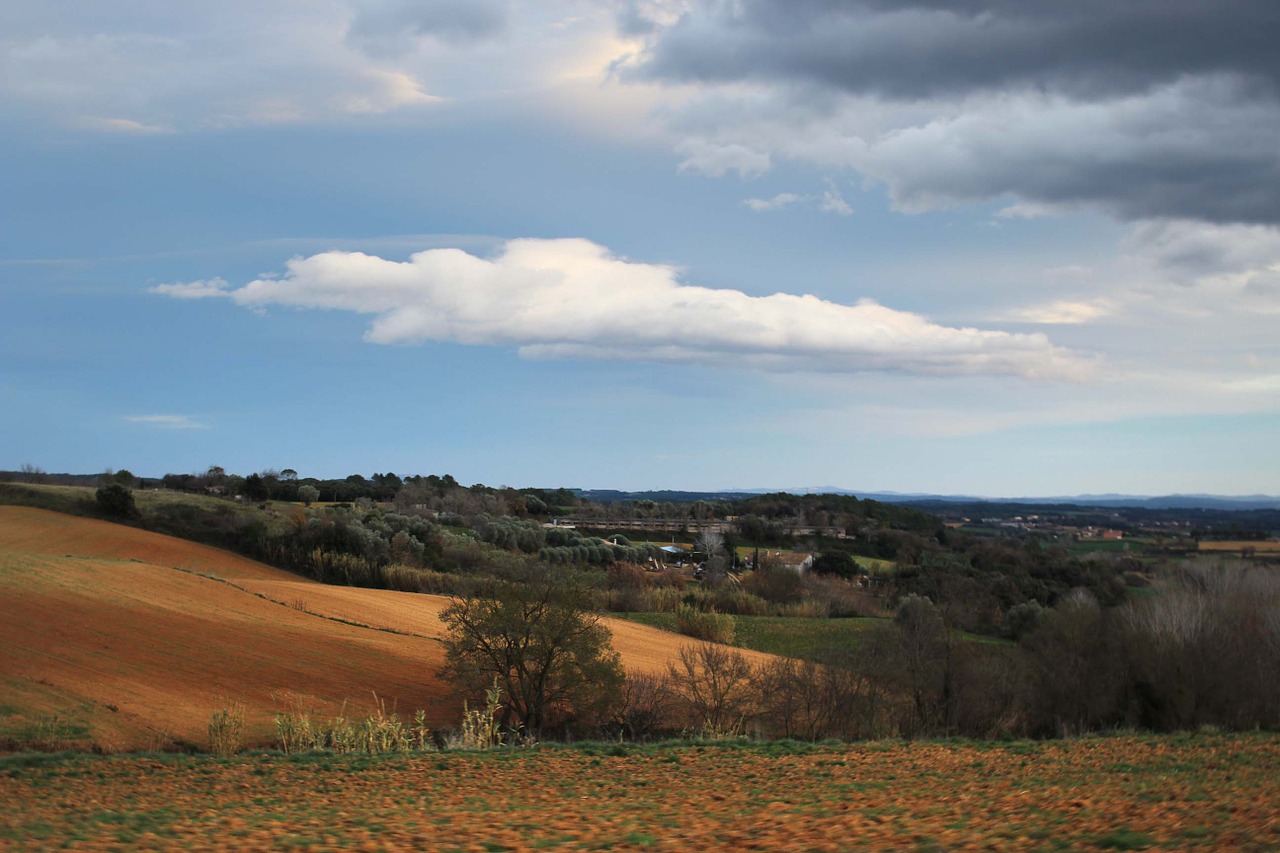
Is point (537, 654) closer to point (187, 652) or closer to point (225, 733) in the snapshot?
point (225, 733)

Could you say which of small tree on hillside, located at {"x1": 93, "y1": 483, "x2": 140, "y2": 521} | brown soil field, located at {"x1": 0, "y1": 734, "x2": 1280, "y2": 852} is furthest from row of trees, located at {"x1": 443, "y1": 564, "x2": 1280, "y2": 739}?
small tree on hillside, located at {"x1": 93, "y1": 483, "x2": 140, "y2": 521}

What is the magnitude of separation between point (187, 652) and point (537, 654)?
11.5m

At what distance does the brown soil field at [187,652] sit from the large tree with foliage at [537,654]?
6.65 ft

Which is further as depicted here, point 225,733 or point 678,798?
point 225,733

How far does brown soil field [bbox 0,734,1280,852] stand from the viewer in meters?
9.57

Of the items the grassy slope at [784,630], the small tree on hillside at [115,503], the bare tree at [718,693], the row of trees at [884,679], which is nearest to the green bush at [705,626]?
the grassy slope at [784,630]

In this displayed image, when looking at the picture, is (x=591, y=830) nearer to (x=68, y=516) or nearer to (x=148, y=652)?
(x=148, y=652)

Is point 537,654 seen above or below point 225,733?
above

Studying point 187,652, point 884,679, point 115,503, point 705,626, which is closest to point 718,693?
point 884,679

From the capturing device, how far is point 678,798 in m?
13.4

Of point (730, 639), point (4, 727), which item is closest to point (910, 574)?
point (730, 639)

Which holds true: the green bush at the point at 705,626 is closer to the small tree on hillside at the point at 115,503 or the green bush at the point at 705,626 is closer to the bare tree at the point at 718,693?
the bare tree at the point at 718,693

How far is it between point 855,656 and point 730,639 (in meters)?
21.4

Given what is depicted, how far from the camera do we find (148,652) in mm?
28953
